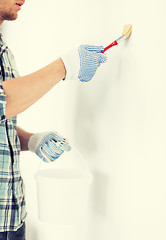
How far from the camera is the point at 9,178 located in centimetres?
113

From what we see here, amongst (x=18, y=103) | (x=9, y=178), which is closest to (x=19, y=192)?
(x=9, y=178)

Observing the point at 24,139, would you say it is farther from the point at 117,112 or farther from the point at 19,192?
the point at 117,112

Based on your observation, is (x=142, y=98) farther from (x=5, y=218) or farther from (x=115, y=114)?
(x=5, y=218)

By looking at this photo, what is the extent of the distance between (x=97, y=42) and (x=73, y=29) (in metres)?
0.20

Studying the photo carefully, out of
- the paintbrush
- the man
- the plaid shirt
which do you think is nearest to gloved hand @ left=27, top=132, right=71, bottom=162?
the man

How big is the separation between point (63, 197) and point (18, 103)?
375 millimetres

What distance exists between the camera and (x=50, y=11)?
1552 mm

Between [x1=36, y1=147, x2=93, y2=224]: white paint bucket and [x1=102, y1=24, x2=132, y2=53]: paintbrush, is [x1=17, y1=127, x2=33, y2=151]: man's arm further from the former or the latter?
[x1=102, y1=24, x2=132, y2=53]: paintbrush

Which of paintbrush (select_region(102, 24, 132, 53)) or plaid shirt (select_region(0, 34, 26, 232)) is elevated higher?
paintbrush (select_region(102, 24, 132, 53))

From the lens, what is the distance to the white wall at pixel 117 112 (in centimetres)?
93

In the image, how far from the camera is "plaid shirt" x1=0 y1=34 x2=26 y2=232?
3.66ft

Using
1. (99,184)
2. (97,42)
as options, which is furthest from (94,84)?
(99,184)

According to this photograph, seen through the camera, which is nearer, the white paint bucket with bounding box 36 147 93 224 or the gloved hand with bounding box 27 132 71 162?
the white paint bucket with bounding box 36 147 93 224

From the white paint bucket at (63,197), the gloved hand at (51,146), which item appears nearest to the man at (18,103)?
the gloved hand at (51,146)
